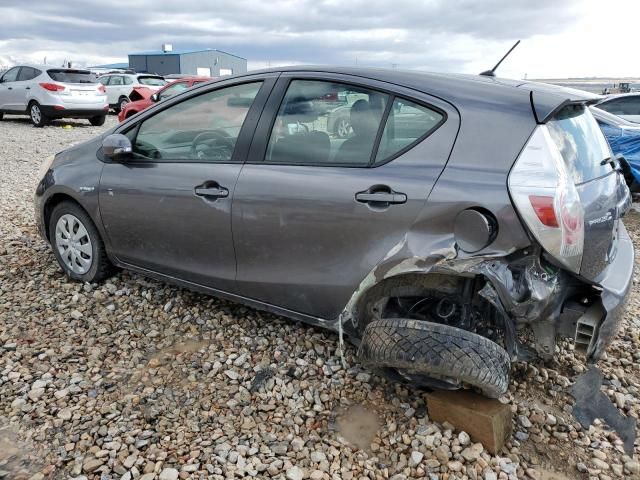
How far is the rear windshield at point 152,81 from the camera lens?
19.6m

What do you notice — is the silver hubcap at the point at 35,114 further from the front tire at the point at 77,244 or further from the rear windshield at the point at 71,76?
the front tire at the point at 77,244

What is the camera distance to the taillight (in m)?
2.18

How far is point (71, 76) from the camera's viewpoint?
14.6m

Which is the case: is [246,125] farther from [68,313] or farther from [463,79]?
[68,313]

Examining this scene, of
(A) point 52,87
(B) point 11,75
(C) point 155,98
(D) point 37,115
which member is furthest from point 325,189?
(B) point 11,75

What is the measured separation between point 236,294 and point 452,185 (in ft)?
4.79

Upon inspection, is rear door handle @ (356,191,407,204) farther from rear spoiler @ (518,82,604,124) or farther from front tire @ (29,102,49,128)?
front tire @ (29,102,49,128)

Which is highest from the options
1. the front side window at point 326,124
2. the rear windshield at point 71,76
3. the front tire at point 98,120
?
the front side window at point 326,124

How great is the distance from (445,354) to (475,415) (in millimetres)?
391

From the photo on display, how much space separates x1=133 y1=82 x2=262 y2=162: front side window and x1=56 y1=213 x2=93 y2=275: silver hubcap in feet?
2.74

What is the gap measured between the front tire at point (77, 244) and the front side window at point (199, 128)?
0.76 metres

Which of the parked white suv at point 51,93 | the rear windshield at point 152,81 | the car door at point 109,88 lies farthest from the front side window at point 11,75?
the rear windshield at point 152,81

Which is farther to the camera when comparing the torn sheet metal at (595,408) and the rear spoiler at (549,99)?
the torn sheet metal at (595,408)

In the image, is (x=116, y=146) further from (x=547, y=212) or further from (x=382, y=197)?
(x=547, y=212)
